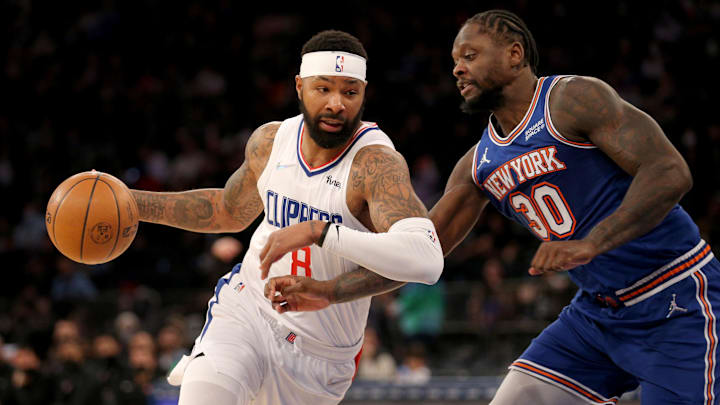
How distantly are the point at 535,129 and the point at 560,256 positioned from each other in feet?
2.84

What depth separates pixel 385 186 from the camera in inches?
171

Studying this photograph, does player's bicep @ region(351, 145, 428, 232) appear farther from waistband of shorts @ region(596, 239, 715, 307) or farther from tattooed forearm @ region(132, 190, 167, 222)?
tattooed forearm @ region(132, 190, 167, 222)

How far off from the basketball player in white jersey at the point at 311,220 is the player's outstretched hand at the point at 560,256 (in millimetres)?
518

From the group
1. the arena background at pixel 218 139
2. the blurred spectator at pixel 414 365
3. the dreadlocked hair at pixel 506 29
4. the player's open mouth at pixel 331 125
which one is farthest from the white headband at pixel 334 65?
the blurred spectator at pixel 414 365

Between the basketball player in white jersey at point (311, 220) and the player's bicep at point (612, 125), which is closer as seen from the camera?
the player's bicep at point (612, 125)

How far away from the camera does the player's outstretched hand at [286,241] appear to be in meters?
3.96

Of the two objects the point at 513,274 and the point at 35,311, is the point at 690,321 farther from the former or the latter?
the point at 35,311

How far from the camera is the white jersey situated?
4578 mm

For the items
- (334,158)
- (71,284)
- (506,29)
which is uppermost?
(506,29)

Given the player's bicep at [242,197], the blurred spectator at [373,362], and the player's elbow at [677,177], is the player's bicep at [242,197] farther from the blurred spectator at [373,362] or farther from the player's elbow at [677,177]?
the blurred spectator at [373,362]

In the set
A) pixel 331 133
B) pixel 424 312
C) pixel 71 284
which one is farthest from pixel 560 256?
pixel 71 284

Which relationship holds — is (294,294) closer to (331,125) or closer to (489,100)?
(331,125)

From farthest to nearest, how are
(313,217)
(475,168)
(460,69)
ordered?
(475,168) → (460,69) → (313,217)

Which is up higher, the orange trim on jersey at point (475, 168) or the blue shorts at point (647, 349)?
the orange trim on jersey at point (475, 168)
